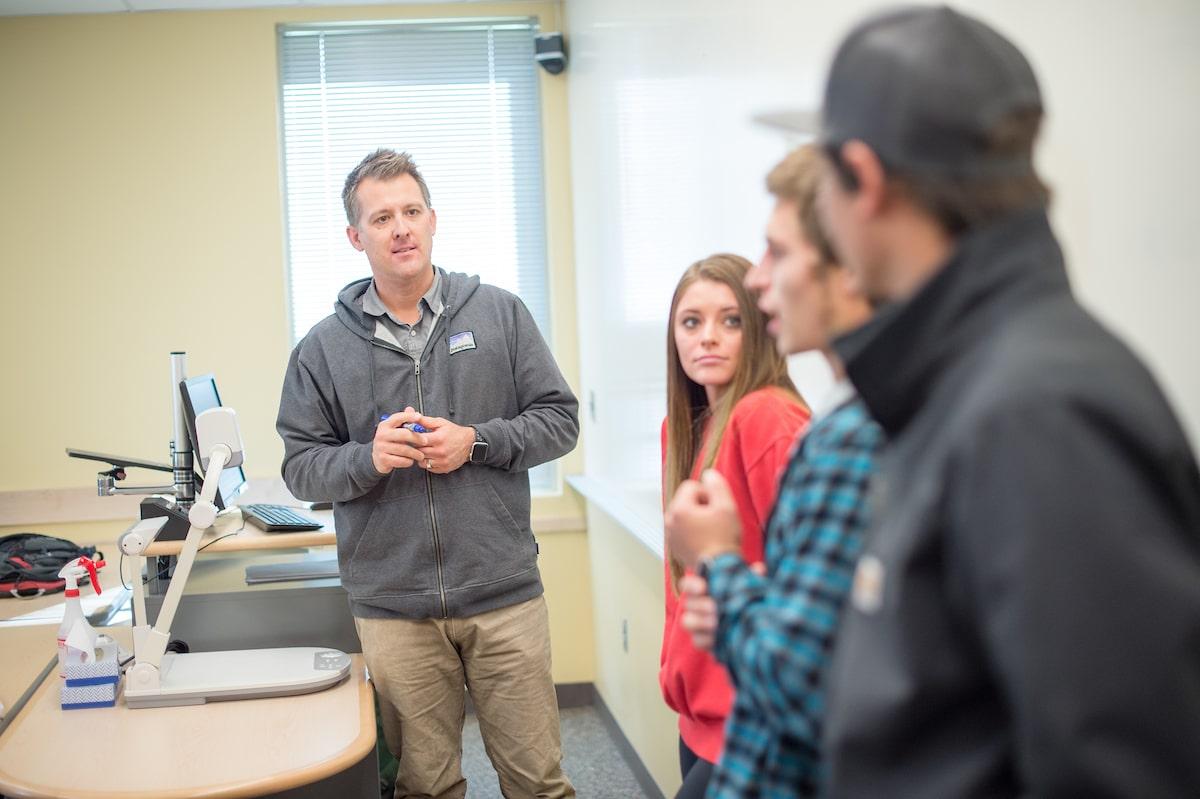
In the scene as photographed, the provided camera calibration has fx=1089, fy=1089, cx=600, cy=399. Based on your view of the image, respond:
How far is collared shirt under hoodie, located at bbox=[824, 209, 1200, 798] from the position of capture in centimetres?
62

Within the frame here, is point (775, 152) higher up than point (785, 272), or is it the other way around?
point (775, 152)

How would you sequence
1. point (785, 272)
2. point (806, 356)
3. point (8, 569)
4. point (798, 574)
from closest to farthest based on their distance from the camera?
point (798, 574)
point (785, 272)
point (806, 356)
point (8, 569)

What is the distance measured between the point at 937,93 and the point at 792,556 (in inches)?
14.6

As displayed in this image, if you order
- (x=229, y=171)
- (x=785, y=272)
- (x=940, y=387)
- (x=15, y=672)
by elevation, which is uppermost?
(x=229, y=171)

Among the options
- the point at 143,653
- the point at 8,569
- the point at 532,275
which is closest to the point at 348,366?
the point at 143,653

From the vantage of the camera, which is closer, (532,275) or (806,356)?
(806,356)

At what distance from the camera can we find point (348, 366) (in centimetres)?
234

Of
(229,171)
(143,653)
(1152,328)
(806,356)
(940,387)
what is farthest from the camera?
(229,171)

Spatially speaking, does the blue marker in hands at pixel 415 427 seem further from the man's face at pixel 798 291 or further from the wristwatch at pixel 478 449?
the man's face at pixel 798 291

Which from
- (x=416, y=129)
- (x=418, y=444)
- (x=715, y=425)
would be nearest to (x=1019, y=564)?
(x=715, y=425)

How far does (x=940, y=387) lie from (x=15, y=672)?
2212 mm

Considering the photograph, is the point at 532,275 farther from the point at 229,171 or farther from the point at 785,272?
the point at 785,272

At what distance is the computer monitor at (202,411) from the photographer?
2.63 metres

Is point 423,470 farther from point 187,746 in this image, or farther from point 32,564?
point 32,564
